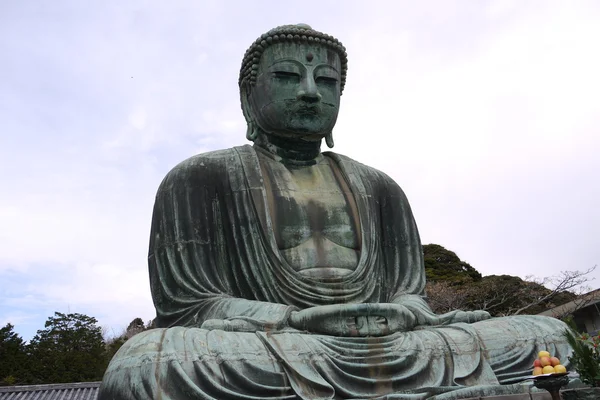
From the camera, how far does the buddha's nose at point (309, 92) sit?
6.69 metres

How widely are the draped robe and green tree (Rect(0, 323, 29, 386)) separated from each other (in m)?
15.4

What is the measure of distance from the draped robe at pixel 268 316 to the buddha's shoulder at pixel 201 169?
0.01 m

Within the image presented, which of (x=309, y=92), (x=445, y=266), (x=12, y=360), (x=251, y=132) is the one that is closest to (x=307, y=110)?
(x=309, y=92)

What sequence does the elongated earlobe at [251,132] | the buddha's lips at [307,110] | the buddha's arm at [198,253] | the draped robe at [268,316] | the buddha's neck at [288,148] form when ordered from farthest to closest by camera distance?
the elongated earlobe at [251,132] < the buddha's neck at [288,148] < the buddha's lips at [307,110] < the buddha's arm at [198,253] < the draped robe at [268,316]

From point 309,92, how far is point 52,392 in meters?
13.6

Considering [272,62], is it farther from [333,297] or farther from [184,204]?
[333,297]

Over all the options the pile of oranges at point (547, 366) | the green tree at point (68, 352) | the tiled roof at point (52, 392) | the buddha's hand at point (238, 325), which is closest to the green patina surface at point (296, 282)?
the buddha's hand at point (238, 325)

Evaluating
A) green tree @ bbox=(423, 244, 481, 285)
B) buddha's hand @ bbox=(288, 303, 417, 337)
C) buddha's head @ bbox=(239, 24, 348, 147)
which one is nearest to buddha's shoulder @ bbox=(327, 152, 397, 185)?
buddha's head @ bbox=(239, 24, 348, 147)

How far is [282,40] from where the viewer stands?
22.7ft

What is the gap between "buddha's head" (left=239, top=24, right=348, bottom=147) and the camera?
682cm

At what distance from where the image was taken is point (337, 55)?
7156 millimetres

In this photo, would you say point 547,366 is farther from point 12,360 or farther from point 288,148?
point 12,360

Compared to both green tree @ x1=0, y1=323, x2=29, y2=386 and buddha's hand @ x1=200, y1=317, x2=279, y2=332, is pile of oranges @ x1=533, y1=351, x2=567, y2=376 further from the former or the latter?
green tree @ x1=0, y1=323, x2=29, y2=386

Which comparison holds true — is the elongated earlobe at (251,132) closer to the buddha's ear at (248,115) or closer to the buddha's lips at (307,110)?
the buddha's ear at (248,115)
